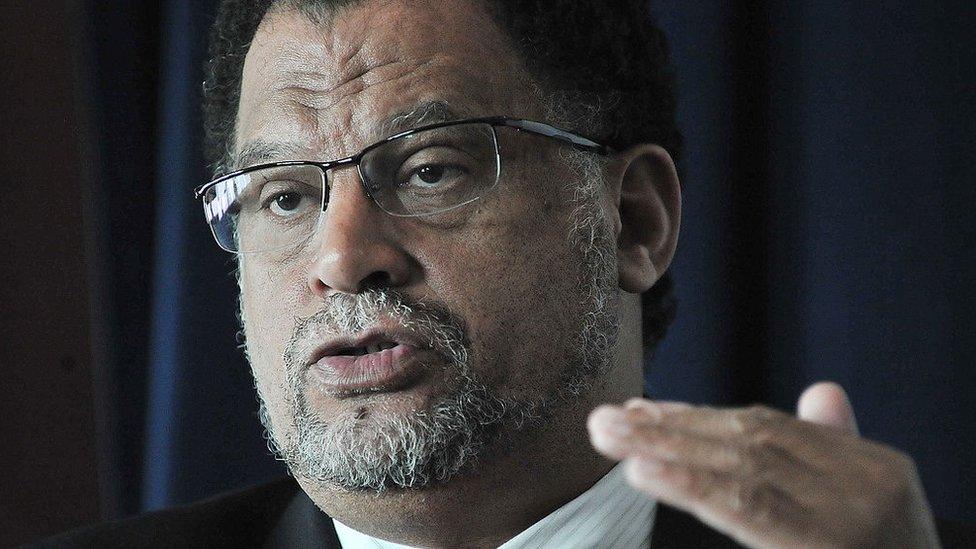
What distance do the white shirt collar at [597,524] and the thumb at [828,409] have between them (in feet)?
1.54

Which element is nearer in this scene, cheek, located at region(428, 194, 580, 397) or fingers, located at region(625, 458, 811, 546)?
fingers, located at region(625, 458, 811, 546)

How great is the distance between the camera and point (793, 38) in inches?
75.7

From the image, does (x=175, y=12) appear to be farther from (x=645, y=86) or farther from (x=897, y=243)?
(x=897, y=243)

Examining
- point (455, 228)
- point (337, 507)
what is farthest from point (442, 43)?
point (337, 507)

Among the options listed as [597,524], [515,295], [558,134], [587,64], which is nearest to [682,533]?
[597,524]

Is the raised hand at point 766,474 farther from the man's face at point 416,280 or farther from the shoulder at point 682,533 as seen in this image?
the shoulder at point 682,533

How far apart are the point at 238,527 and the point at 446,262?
64 cm

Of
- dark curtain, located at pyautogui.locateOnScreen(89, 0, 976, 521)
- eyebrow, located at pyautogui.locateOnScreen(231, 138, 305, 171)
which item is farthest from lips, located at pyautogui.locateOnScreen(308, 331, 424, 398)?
dark curtain, located at pyautogui.locateOnScreen(89, 0, 976, 521)

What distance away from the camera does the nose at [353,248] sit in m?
1.26

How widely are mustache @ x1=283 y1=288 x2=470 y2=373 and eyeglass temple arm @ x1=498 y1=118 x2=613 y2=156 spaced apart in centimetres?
25

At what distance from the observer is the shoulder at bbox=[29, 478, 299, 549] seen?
1.62m

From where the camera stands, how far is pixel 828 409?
0.97 metres

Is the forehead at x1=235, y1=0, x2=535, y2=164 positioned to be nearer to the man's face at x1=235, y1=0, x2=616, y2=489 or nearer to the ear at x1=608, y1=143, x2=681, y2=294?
the man's face at x1=235, y1=0, x2=616, y2=489

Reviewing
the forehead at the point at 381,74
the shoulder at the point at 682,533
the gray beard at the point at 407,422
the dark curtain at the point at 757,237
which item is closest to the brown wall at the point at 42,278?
the dark curtain at the point at 757,237
